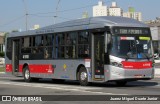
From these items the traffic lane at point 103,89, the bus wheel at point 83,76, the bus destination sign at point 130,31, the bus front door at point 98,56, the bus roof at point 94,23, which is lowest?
the traffic lane at point 103,89

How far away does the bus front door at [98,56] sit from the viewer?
21.3 metres

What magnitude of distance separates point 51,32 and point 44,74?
2563 mm

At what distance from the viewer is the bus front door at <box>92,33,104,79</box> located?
70.0 feet

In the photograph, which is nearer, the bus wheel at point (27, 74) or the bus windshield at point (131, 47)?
the bus windshield at point (131, 47)

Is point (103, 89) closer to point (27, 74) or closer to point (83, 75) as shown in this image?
point (83, 75)

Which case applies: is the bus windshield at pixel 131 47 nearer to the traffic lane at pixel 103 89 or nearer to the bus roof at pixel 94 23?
the bus roof at pixel 94 23

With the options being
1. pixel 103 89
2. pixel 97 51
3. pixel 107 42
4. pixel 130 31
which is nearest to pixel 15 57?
pixel 97 51

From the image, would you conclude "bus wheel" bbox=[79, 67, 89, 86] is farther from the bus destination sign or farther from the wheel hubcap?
the bus destination sign

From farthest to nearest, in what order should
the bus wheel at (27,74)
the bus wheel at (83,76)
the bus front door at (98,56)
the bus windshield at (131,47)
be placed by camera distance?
the bus wheel at (27,74) → the bus wheel at (83,76) → the bus front door at (98,56) → the bus windshield at (131,47)

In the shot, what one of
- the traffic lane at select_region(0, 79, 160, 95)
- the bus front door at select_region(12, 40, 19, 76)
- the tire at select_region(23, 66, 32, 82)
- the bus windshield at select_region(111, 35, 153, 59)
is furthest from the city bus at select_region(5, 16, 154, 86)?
the bus front door at select_region(12, 40, 19, 76)

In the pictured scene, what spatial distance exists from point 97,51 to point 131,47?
5.50 feet

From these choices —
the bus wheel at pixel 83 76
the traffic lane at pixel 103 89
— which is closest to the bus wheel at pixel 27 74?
the traffic lane at pixel 103 89

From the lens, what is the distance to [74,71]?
23.1 metres

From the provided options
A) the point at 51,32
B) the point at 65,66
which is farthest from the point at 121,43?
the point at 51,32
